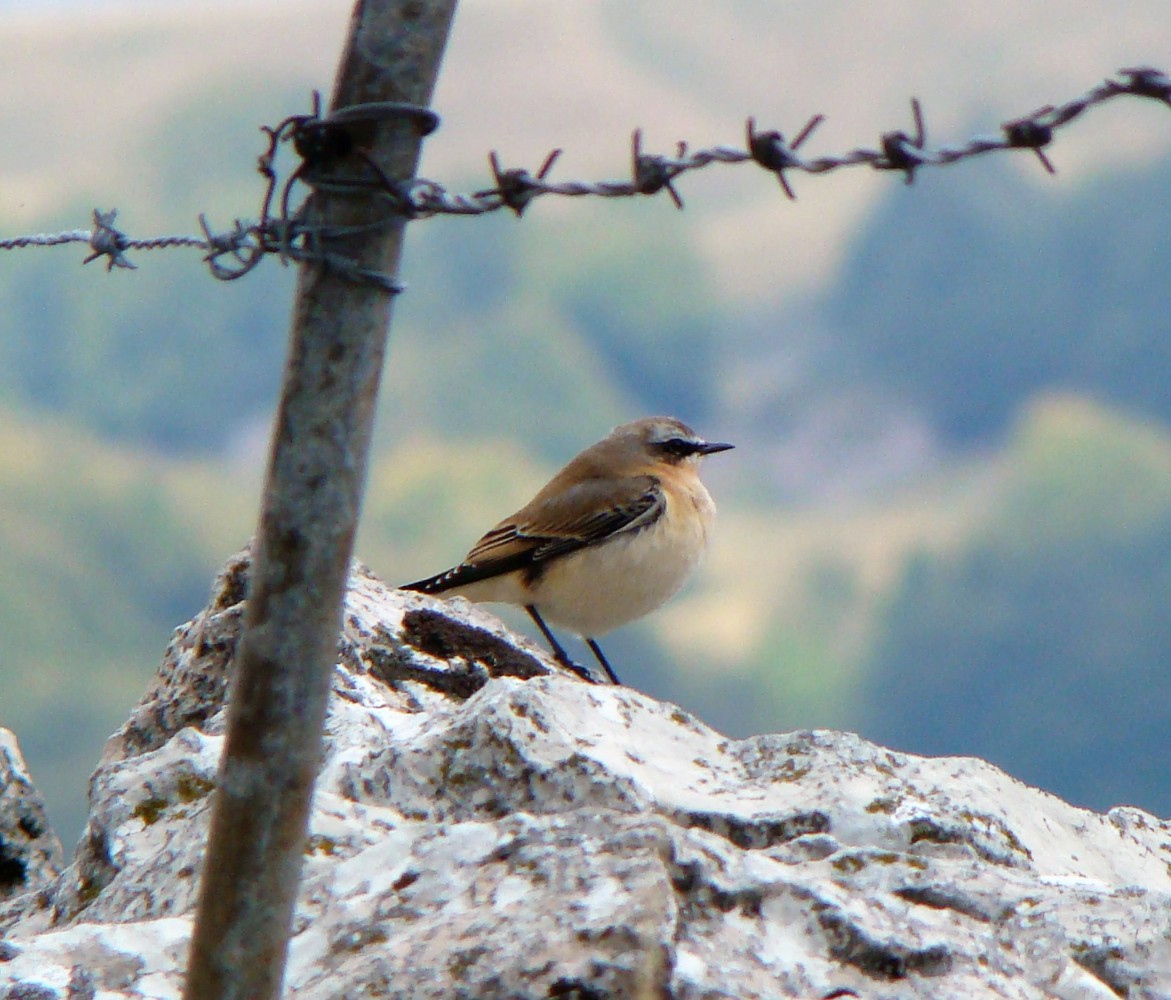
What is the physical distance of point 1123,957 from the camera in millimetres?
3963

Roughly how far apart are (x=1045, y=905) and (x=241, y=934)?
1.99 m

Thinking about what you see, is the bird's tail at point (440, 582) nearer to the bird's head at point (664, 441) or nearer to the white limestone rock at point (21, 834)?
the bird's head at point (664, 441)

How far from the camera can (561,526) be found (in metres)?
10.2

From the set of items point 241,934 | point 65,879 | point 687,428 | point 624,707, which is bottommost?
point 241,934

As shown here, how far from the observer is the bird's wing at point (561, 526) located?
10.1m

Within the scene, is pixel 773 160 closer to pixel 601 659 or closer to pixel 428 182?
pixel 428 182

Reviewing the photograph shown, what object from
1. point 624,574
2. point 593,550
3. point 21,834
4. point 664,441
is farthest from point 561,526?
point 21,834

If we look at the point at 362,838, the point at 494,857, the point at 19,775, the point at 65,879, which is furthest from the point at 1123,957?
the point at 19,775

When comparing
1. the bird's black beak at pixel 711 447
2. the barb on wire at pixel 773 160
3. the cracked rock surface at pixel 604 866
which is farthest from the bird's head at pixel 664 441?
the barb on wire at pixel 773 160

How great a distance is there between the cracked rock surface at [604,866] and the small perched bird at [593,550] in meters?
3.85

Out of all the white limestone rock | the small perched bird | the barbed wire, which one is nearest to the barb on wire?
the barbed wire

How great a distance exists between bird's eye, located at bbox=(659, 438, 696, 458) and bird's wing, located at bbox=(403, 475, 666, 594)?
1.54 feet

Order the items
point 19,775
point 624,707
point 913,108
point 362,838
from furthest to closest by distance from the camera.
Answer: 1. point 19,775
2. point 624,707
3. point 362,838
4. point 913,108

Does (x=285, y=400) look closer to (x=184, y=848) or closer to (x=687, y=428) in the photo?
(x=184, y=848)
